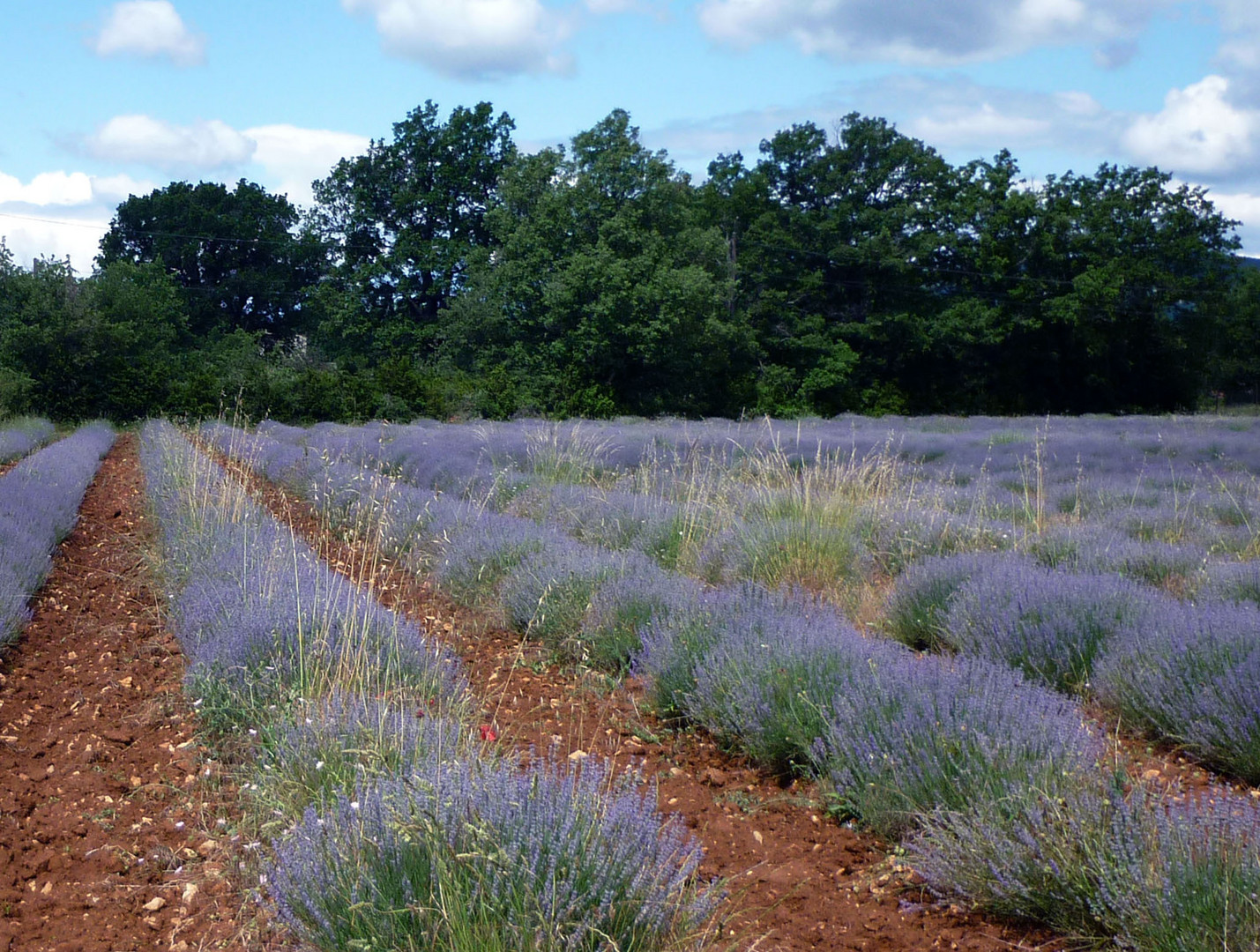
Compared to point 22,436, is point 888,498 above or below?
above

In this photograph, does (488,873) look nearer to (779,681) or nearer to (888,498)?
(779,681)

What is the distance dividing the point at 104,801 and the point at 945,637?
3861 millimetres

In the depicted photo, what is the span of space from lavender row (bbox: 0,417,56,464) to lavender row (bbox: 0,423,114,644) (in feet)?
11.0

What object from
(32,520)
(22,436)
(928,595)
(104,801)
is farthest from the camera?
(22,436)

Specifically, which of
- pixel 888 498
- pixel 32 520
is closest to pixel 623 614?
pixel 888 498

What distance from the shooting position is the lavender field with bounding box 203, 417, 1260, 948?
9.08 ft

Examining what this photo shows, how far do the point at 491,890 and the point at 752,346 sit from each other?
39825mm

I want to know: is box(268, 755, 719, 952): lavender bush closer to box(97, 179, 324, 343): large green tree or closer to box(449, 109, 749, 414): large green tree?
box(449, 109, 749, 414): large green tree

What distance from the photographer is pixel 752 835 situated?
3.48 meters

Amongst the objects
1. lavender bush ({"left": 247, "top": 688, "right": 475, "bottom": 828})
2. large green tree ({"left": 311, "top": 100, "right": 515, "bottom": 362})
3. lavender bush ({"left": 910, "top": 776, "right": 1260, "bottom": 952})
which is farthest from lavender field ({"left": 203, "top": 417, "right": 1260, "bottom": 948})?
large green tree ({"left": 311, "top": 100, "right": 515, "bottom": 362})

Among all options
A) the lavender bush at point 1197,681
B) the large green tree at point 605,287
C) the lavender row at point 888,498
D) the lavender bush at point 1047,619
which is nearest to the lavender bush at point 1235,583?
the lavender row at point 888,498

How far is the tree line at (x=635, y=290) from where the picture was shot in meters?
34.8

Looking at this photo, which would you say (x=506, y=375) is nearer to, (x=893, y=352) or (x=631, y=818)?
(x=893, y=352)

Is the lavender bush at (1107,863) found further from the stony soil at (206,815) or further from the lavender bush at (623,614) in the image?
the lavender bush at (623,614)
